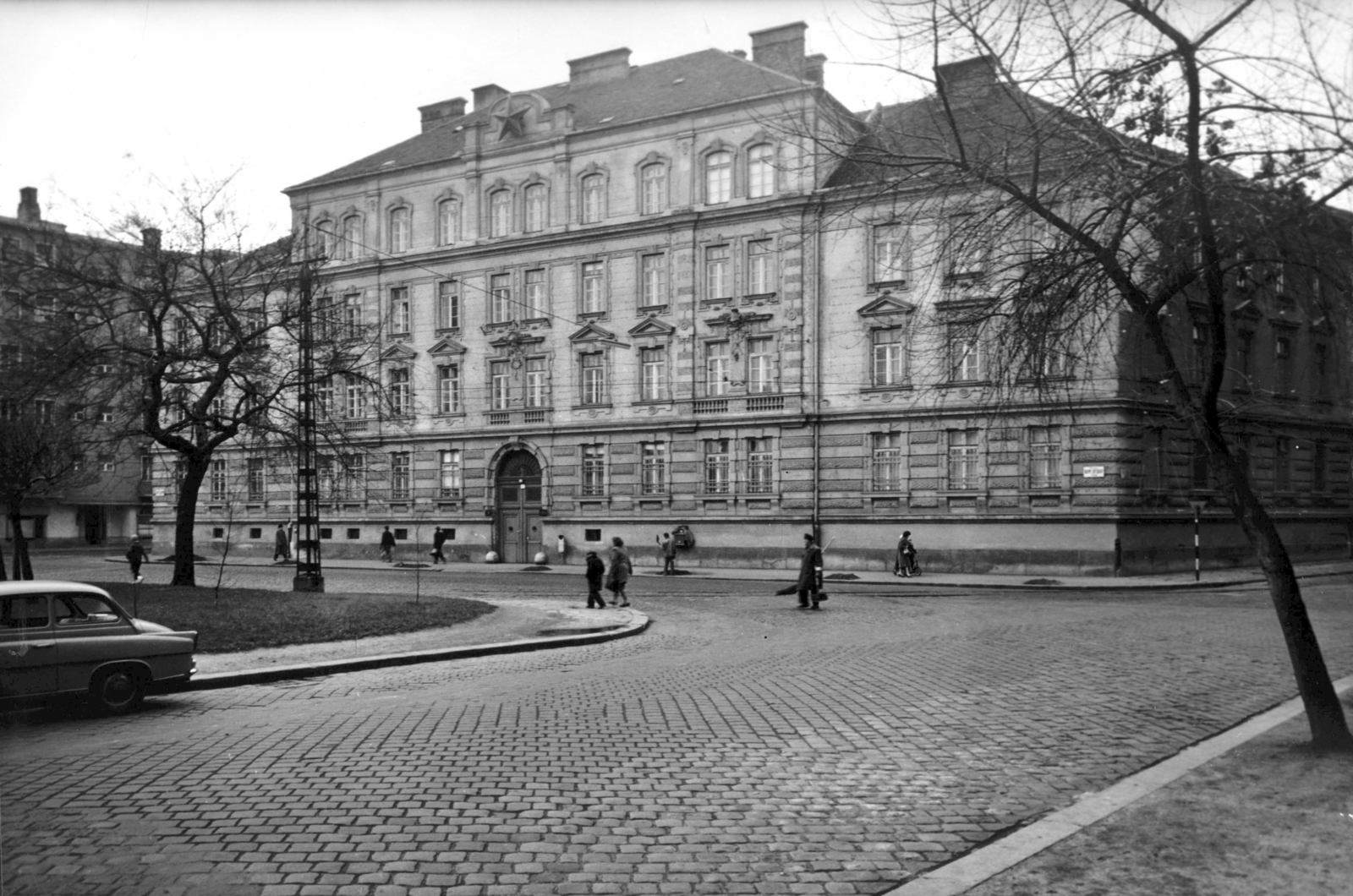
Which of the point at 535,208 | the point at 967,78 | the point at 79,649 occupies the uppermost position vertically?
the point at 535,208

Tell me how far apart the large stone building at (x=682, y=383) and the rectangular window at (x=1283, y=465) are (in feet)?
0.38

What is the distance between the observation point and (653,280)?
43.4 meters

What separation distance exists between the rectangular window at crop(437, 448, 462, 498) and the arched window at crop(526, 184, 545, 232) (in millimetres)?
9858

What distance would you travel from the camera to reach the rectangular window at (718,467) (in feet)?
137

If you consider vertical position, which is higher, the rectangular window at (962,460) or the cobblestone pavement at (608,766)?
the rectangular window at (962,460)

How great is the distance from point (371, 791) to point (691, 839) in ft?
8.21

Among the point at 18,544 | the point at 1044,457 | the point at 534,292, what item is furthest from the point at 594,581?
the point at 534,292

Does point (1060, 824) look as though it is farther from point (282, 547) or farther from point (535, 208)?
point (282, 547)

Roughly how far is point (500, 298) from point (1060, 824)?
4143cm

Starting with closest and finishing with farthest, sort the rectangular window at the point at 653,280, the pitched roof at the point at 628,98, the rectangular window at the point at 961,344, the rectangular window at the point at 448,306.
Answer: the rectangular window at the point at 961,344
the pitched roof at the point at 628,98
the rectangular window at the point at 653,280
the rectangular window at the point at 448,306

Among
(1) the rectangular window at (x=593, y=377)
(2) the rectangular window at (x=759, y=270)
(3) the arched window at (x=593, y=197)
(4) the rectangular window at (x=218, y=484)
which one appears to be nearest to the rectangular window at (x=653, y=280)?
(1) the rectangular window at (x=593, y=377)

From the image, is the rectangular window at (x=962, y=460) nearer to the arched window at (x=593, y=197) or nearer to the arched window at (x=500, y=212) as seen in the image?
the arched window at (x=593, y=197)

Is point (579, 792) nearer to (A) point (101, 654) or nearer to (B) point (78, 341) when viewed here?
(A) point (101, 654)

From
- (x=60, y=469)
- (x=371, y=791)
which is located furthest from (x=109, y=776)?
(x=60, y=469)
